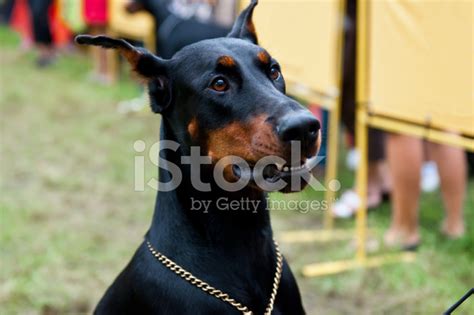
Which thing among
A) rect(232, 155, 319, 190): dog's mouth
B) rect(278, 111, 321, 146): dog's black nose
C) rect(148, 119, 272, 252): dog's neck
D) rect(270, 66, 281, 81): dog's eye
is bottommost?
rect(148, 119, 272, 252): dog's neck

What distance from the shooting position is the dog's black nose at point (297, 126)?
178 cm

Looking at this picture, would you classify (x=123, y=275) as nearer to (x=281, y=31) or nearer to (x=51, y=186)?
(x=281, y=31)

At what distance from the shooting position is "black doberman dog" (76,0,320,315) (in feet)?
6.30

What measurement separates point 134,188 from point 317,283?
1.94 metres

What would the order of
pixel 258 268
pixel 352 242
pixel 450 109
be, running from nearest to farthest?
pixel 258 268
pixel 450 109
pixel 352 242

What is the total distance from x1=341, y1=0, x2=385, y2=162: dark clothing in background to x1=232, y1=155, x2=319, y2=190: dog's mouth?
9.69 feet

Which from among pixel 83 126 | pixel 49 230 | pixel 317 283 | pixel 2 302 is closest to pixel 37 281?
pixel 2 302

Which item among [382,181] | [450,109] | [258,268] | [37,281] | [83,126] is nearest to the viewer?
[258,268]

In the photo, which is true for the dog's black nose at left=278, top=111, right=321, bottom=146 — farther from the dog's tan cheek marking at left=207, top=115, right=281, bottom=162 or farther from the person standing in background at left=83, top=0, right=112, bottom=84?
the person standing in background at left=83, top=0, right=112, bottom=84

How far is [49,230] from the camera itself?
4.28 metres

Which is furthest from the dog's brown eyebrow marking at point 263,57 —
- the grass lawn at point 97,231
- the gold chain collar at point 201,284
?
the grass lawn at point 97,231

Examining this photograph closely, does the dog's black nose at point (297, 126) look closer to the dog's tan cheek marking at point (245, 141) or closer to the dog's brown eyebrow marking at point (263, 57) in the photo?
the dog's tan cheek marking at point (245, 141)

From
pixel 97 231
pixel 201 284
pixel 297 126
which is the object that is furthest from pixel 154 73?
pixel 97 231

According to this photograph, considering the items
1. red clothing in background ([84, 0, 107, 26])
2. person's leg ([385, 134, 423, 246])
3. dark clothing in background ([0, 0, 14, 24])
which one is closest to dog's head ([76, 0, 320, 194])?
person's leg ([385, 134, 423, 246])
